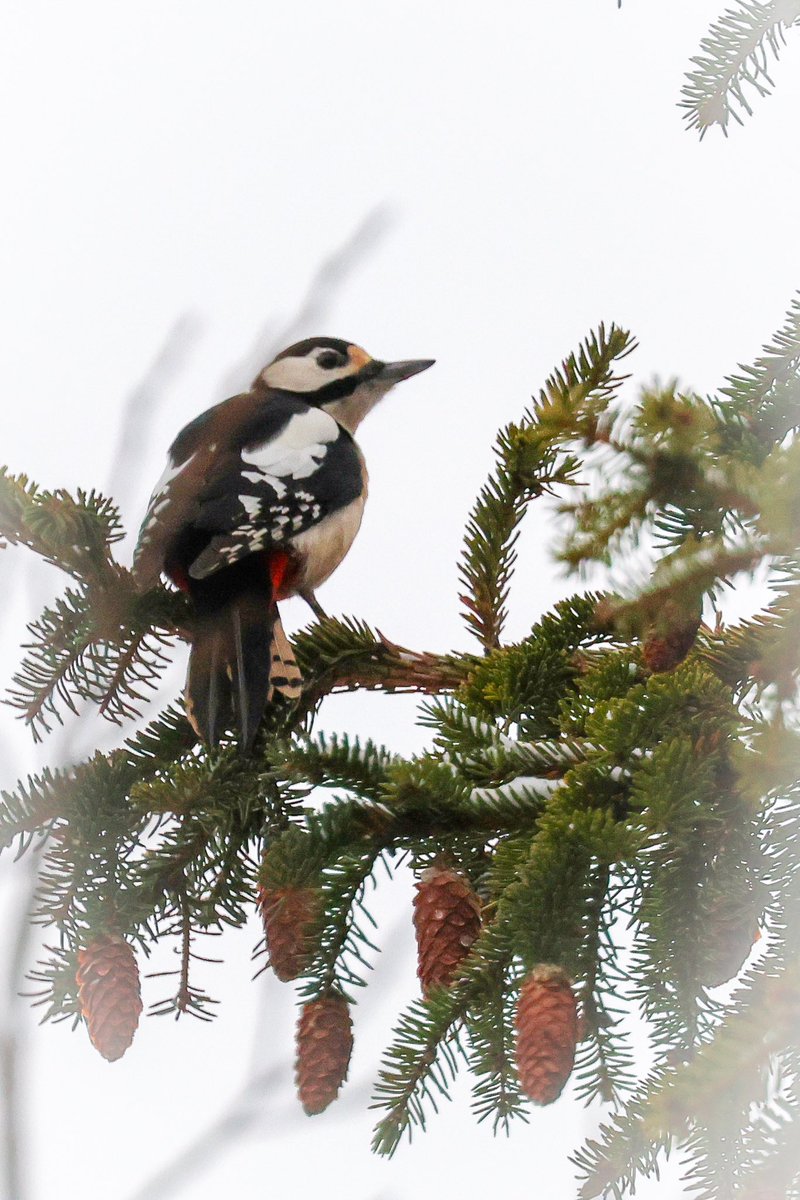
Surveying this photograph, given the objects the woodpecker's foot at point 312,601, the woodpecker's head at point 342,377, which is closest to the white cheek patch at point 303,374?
the woodpecker's head at point 342,377

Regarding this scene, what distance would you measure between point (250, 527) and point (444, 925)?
0.69 meters

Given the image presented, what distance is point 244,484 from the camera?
5.27 feet

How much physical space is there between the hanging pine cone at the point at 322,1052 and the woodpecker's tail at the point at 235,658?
34 centimetres

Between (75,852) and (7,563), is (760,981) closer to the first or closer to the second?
(75,852)

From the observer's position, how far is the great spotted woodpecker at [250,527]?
1.32m

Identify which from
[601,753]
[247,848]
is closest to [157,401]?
[247,848]

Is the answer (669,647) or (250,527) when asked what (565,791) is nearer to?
(669,647)

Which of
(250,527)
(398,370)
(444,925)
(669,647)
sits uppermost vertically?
(398,370)

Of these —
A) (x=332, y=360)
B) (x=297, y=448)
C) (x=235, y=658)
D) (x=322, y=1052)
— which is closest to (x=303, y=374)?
(x=332, y=360)

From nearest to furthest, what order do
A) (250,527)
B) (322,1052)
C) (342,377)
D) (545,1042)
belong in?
1. (545,1042)
2. (322,1052)
3. (250,527)
4. (342,377)

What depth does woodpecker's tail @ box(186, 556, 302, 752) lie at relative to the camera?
128 cm

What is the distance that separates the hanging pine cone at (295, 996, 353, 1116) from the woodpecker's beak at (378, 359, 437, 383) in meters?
1.46

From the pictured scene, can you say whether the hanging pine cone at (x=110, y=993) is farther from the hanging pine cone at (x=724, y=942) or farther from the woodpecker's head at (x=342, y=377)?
the woodpecker's head at (x=342, y=377)

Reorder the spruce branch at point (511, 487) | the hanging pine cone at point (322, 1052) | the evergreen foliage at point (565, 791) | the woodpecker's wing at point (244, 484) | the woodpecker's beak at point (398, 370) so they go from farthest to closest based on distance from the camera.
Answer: the woodpecker's beak at point (398, 370), the woodpecker's wing at point (244, 484), the spruce branch at point (511, 487), the hanging pine cone at point (322, 1052), the evergreen foliage at point (565, 791)
